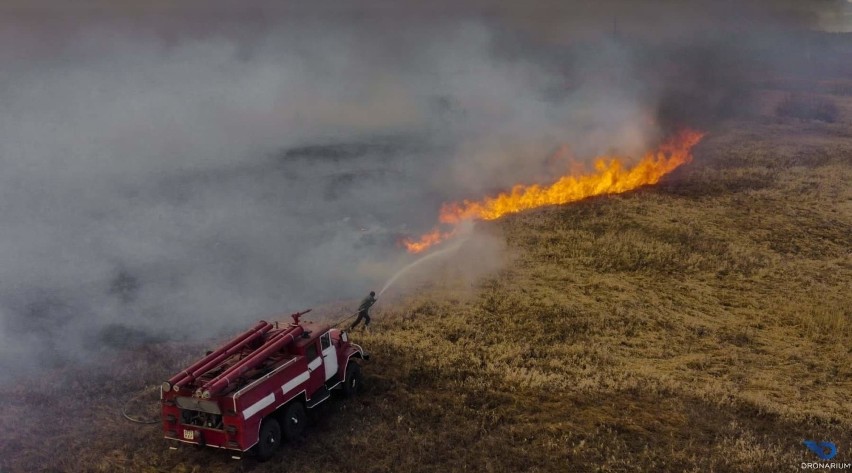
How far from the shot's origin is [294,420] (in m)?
12.1

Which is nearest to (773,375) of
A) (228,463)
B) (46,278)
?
(228,463)

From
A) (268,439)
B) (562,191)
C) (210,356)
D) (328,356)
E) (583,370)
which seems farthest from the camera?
(562,191)

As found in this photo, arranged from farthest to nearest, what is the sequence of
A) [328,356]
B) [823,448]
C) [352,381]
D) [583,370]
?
[583,370], [352,381], [328,356], [823,448]

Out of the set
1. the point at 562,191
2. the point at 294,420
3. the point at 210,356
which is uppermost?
the point at 562,191

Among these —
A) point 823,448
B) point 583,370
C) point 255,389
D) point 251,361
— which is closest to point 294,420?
point 255,389

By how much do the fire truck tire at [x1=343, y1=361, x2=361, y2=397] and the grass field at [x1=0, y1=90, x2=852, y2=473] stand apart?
27cm

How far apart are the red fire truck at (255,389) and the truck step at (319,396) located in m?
0.02

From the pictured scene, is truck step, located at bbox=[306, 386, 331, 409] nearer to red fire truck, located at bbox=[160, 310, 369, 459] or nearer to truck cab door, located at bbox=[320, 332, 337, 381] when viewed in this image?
red fire truck, located at bbox=[160, 310, 369, 459]

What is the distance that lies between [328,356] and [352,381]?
1224mm

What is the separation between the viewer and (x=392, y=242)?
25.4m

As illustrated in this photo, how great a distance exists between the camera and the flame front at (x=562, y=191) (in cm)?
2720

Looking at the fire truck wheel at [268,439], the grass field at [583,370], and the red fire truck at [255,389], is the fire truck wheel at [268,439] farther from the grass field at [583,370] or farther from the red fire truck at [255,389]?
the grass field at [583,370]

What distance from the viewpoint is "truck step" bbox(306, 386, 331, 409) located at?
12.5m

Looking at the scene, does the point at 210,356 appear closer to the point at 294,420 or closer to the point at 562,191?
the point at 294,420
